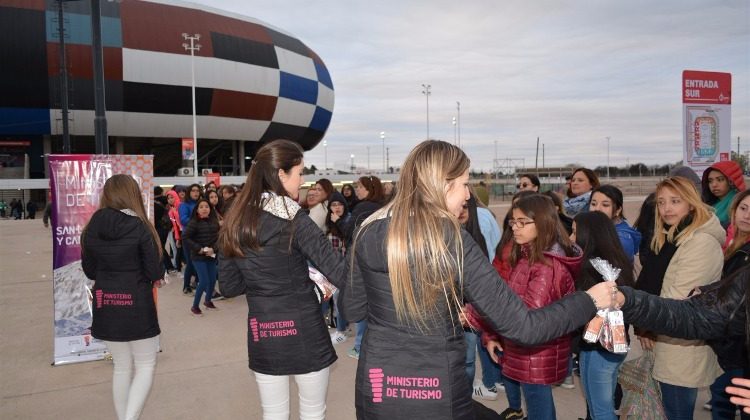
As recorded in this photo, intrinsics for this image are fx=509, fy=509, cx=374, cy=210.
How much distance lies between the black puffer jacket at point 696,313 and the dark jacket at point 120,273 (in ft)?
9.78

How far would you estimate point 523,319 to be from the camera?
1.66 m

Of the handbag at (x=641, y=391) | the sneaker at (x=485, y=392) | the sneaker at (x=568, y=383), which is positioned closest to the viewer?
the handbag at (x=641, y=391)

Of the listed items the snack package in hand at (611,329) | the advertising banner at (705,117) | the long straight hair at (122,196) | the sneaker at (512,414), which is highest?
the advertising banner at (705,117)

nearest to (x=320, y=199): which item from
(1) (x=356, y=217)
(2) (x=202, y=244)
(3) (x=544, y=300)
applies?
(1) (x=356, y=217)

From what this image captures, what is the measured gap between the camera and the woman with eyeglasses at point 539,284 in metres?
2.91

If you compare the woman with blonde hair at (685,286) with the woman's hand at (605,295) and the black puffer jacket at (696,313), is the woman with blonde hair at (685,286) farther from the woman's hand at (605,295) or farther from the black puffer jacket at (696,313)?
the woman's hand at (605,295)

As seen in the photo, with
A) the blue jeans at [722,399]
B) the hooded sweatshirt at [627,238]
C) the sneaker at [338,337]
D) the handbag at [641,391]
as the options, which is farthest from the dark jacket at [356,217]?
the blue jeans at [722,399]

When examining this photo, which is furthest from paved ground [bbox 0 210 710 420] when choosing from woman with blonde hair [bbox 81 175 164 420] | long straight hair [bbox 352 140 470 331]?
long straight hair [bbox 352 140 470 331]

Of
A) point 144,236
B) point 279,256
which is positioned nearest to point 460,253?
point 279,256

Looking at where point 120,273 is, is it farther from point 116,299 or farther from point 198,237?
point 198,237

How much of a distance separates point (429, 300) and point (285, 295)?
1156 mm

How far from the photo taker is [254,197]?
2.62 meters

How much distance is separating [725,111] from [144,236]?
7071mm

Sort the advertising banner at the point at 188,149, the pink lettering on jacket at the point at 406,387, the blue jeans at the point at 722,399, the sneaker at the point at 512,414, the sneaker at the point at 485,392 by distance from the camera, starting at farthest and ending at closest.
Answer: the advertising banner at the point at 188,149, the sneaker at the point at 485,392, the sneaker at the point at 512,414, the blue jeans at the point at 722,399, the pink lettering on jacket at the point at 406,387
